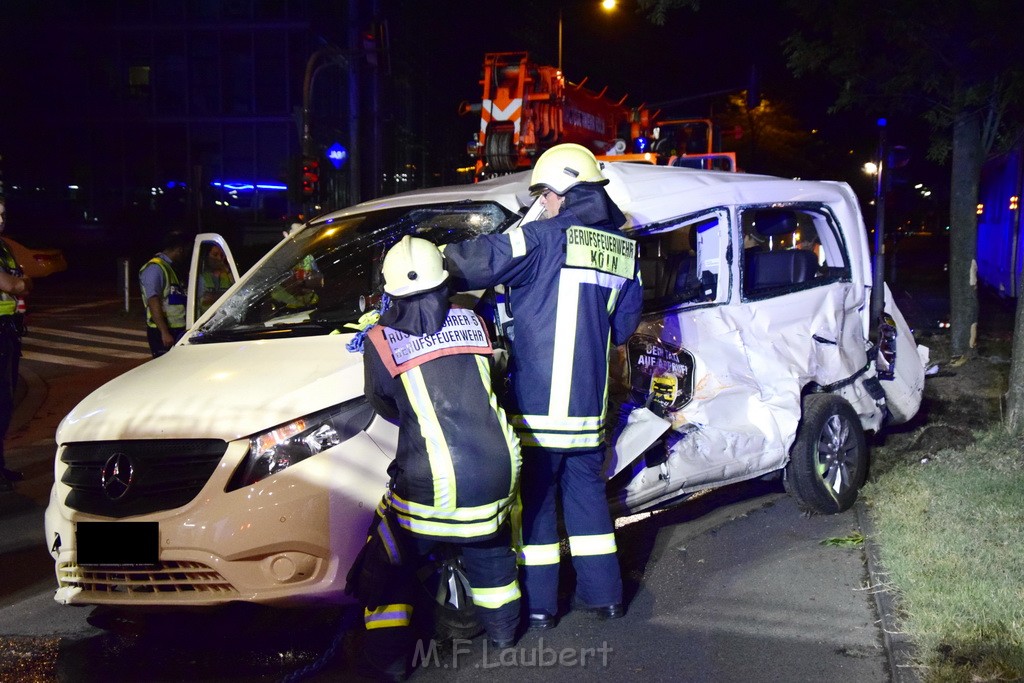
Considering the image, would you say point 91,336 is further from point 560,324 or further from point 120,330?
point 560,324

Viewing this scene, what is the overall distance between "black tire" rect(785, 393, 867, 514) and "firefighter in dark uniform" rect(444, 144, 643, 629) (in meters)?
1.64

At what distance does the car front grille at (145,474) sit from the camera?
3840mm

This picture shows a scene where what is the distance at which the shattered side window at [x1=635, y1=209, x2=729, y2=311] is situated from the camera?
5.29 m

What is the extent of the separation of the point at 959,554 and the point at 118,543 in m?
3.70

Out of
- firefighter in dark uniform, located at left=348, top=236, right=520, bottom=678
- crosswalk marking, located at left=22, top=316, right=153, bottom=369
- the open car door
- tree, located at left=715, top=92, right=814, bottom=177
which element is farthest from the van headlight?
tree, located at left=715, top=92, right=814, bottom=177

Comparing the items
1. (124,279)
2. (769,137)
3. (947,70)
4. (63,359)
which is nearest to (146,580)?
(947,70)

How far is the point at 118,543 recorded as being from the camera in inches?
153

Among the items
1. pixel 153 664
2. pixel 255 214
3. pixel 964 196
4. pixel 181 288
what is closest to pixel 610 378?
pixel 153 664

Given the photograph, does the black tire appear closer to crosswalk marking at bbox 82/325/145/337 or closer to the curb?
the curb

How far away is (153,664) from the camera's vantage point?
4066mm

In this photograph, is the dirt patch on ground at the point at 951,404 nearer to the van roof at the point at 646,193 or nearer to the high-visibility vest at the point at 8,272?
the van roof at the point at 646,193

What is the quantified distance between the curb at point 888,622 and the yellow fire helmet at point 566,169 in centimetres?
218

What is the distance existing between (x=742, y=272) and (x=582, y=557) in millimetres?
2002

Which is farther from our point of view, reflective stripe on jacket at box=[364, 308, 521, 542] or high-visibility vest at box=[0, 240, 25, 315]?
high-visibility vest at box=[0, 240, 25, 315]
